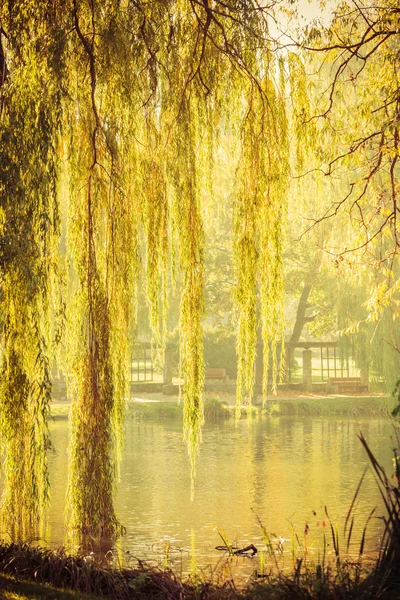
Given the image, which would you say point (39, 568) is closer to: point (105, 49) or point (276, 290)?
point (276, 290)

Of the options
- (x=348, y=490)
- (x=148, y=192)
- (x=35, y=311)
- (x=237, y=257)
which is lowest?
(x=348, y=490)

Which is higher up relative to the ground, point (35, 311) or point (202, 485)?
point (35, 311)

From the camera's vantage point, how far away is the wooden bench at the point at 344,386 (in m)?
26.6

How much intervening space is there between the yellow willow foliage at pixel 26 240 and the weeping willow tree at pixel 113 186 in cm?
1

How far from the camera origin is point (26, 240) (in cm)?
625

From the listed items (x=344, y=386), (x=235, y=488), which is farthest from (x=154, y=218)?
(x=344, y=386)

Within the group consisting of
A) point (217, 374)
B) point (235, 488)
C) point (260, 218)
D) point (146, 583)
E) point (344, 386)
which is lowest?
point (235, 488)

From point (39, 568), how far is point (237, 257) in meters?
2.76

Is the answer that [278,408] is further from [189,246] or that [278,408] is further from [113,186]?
[113,186]

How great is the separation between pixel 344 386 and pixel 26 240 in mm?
21357

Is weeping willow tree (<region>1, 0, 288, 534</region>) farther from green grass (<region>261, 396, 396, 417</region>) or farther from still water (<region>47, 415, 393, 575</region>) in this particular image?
green grass (<region>261, 396, 396, 417</region>)

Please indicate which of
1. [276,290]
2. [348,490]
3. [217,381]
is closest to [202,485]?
[348,490]

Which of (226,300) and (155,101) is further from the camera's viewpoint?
(226,300)

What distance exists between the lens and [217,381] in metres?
27.3
